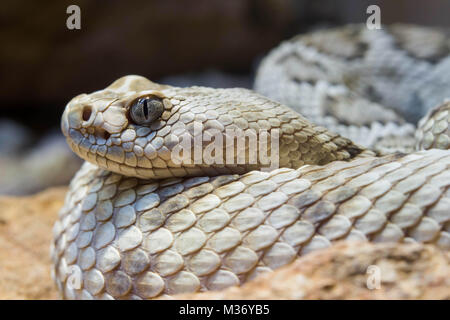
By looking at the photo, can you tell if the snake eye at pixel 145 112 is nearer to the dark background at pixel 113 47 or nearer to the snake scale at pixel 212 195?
the snake scale at pixel 212 195

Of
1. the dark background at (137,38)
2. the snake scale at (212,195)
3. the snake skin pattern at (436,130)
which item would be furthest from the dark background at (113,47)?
the snake scale at (212,195)

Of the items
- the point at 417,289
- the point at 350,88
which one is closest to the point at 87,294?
the point at 417,289

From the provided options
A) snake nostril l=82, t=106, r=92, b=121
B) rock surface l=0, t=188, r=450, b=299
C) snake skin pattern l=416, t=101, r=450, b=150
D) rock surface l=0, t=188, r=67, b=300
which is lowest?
rock surface l=0, t=188, r=67, b=300

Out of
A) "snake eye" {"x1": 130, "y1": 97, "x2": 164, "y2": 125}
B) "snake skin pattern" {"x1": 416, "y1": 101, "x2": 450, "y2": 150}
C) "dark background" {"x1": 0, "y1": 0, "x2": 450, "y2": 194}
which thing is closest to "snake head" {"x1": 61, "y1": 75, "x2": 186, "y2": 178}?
"snake eye" {"x1": 130, "y1": 97, "x2": 164, "y2": 125}

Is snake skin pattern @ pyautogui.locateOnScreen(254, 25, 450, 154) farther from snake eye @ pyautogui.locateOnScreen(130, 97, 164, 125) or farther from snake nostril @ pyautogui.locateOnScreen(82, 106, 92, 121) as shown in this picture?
snake nostril @ pyautogui.locateOnScreen(82, 106, 92, 121)

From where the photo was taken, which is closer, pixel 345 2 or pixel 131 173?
pixel 131 173

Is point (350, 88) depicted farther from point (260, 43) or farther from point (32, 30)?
point (32, 30)
